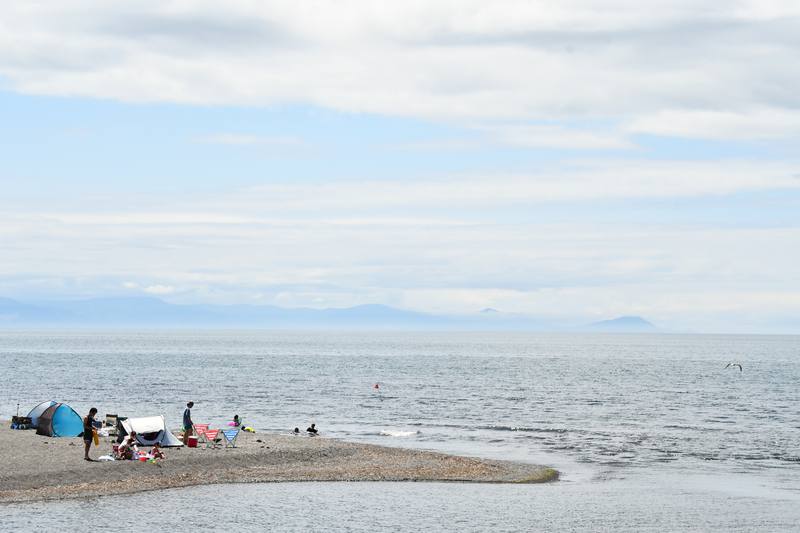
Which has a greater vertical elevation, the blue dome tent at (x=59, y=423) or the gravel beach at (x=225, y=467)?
the blue dome tent at (x=59, y=423)

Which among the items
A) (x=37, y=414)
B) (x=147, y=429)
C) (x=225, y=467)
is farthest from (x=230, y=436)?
(x=37, y=414)

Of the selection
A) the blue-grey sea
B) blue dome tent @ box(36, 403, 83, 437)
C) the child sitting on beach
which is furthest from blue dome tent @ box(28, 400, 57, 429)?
the blue-grey sea

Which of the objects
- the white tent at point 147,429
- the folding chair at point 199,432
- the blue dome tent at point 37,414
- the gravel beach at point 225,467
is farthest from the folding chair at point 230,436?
the blue dome tent at point 37,414

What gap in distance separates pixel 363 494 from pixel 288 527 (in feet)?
22.5

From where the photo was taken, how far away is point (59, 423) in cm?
5284

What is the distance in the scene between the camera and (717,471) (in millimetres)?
50594

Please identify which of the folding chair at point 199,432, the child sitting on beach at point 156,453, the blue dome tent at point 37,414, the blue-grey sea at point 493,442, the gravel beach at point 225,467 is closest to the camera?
the blue-grey sea at point 493,442

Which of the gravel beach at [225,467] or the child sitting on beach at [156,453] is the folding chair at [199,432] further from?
the child sitting on beach at [156,453]

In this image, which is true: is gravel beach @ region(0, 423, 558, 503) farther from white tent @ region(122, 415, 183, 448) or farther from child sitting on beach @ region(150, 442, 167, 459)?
white tent @ region(122, 415, 183, 448)

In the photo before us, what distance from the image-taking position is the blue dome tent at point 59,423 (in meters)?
52.7

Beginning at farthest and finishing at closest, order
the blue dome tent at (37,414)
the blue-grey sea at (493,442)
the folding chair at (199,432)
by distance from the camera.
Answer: the blue dome tent at (37,414) → the folding chair at (199,432) → the blue-grey sea at (493,442)

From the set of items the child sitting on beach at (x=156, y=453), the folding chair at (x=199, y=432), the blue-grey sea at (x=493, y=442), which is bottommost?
the blue-grey sea at (x=493, y=442)

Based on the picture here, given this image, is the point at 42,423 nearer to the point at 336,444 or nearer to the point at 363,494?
the point at 336,444

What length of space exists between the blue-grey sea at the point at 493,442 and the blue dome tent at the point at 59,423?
14.5m
